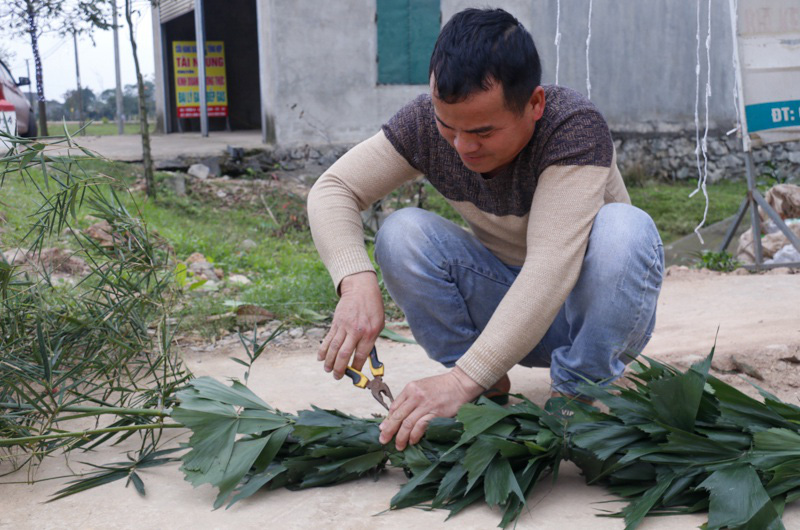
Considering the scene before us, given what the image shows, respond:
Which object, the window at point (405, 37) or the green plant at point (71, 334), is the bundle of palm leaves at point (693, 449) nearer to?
the green plant at point (71, 334)

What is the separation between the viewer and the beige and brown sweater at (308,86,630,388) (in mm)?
1774

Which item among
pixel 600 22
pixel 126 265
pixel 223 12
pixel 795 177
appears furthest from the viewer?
pixel 223 12

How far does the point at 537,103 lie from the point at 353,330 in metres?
0.71

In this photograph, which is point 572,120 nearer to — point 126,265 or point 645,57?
point 126,265

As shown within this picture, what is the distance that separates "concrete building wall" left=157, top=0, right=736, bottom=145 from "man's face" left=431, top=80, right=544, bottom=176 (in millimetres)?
6508

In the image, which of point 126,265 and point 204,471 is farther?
point 126,265

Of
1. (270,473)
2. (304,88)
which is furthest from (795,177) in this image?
(270,473)

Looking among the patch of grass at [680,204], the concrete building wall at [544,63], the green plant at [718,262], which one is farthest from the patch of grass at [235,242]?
the patch of grass at [680,204]

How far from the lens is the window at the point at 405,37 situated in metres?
8.23

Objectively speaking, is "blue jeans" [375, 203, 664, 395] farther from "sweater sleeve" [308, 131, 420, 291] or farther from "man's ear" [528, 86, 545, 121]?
"man's ear" [528, 86, 545, 121]

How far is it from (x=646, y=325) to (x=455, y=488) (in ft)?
2.34

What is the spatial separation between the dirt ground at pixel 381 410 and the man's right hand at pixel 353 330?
29 centimetres

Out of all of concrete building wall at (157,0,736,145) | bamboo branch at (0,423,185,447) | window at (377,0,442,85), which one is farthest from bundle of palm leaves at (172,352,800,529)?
window at (377,0,442,85)

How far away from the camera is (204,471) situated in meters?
1.71
